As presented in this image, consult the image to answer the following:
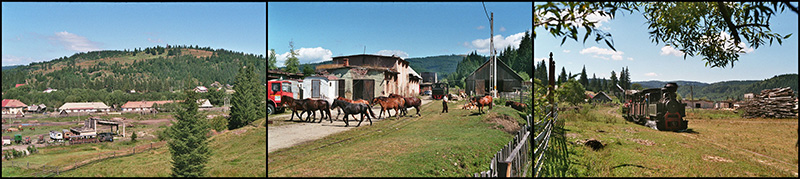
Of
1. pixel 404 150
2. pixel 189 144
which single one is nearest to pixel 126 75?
pixel 189 144

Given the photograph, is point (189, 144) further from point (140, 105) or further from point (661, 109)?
point (140, 105)

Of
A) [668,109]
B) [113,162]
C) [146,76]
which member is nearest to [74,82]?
[146,76]

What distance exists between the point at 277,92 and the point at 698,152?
609 centimetres

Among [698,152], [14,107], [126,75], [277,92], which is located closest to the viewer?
[698,152]

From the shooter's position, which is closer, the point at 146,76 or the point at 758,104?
the point at 758,104

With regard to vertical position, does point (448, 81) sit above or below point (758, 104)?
above

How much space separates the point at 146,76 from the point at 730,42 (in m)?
92.1

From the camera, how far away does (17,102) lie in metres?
29.3

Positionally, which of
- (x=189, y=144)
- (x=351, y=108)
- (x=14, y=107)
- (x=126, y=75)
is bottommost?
(x=189, y=144)

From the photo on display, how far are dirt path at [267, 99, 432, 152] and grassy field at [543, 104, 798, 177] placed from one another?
3.25m

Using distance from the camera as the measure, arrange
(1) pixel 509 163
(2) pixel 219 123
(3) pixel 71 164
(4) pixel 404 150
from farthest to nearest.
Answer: (2) pixel 219 123
(3) pixel 71 164
(4) pixel 404 150
(1) pixel 509 163

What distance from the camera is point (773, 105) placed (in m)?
6.93

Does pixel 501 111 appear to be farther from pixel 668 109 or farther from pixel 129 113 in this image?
pixel 129 113

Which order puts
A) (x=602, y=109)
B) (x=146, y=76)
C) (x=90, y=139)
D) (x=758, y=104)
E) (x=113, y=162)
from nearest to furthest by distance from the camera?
1. (x=758, y=104)
2. (x=602, y=109)
3. (x=113, y=162)
4. (x=90, y=139)
5. (x=146, y=76)
